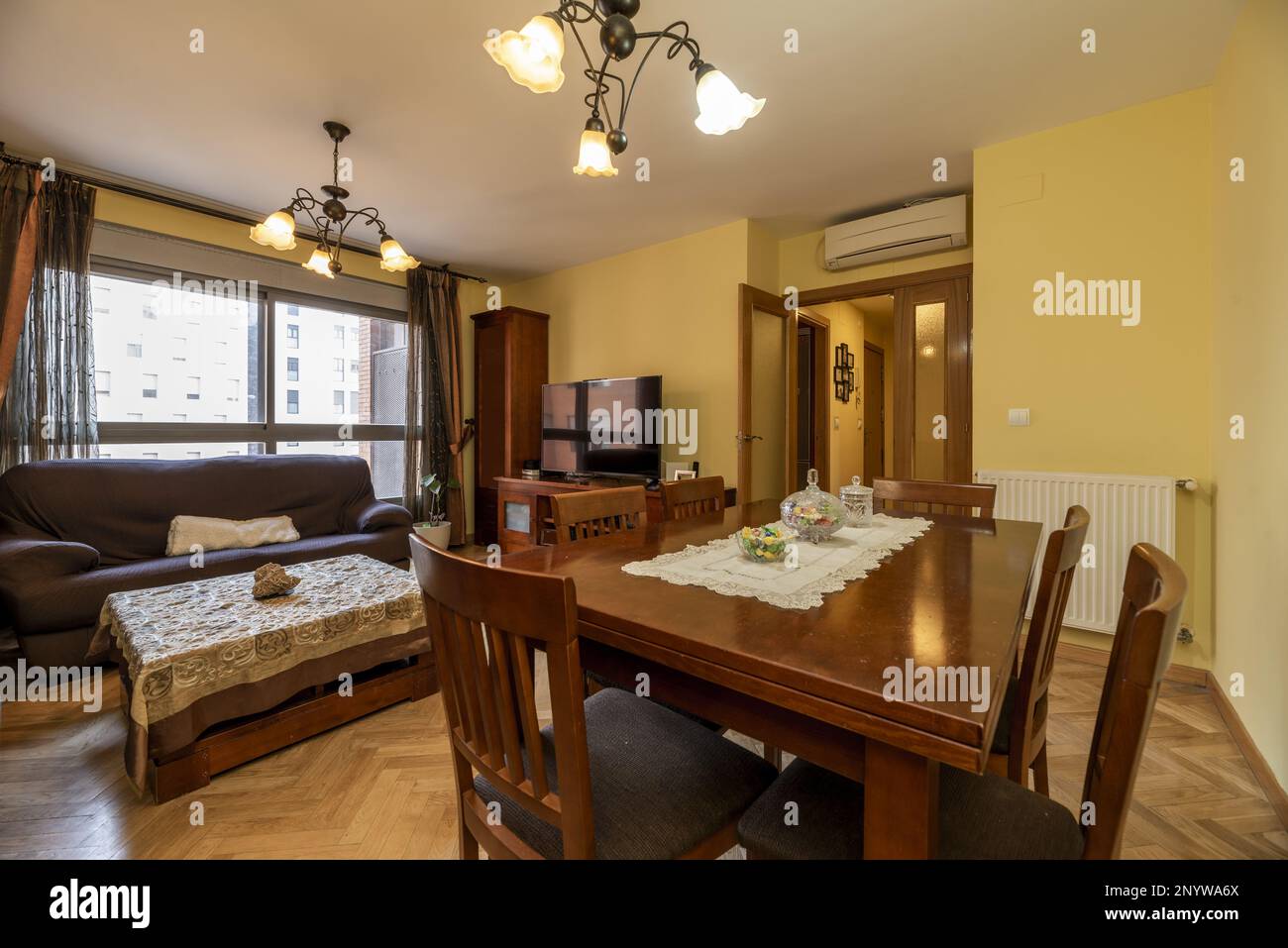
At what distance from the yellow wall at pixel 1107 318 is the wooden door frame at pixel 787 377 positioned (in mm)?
1287

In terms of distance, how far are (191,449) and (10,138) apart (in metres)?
1.84

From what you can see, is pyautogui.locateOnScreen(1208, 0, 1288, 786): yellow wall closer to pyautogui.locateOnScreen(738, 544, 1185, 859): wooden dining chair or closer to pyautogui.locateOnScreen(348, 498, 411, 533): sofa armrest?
pyautogui.locateOnScreen(738, 544, 1185, 859): wooden dining chair

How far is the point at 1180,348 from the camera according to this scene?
2406 mm

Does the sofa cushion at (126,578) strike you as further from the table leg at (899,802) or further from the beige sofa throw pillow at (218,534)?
the table leg at (899,802)

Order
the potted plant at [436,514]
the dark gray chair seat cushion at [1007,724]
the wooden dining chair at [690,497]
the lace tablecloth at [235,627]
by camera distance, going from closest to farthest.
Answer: the dark gray chair seat cushion at [1007,724], the lace tablecloth at [235,627], the wooden dining chair at [690,497], the potted plant at [436,514]

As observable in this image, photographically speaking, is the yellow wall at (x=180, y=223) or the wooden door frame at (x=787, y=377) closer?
the yellow wall at (x=180, y=223)

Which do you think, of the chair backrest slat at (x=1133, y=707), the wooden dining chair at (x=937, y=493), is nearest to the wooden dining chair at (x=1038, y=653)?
the chair backrest slat at (x=1133, y=707)

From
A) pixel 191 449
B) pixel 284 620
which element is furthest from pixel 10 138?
pixel 284 620

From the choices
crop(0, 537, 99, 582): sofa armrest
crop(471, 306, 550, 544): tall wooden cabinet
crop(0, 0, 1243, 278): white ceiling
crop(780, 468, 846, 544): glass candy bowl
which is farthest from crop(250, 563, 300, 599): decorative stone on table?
crop(471, 306, 550, 544): tall wooden cabinet

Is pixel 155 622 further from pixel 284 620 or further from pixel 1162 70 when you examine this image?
pixel 1162 70

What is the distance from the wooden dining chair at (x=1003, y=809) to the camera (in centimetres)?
63

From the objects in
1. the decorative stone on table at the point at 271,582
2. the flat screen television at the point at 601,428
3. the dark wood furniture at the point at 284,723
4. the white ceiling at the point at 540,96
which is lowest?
the dark wood furniture at the point at 284,723

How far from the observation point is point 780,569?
1.16m

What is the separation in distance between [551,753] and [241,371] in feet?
13.8
